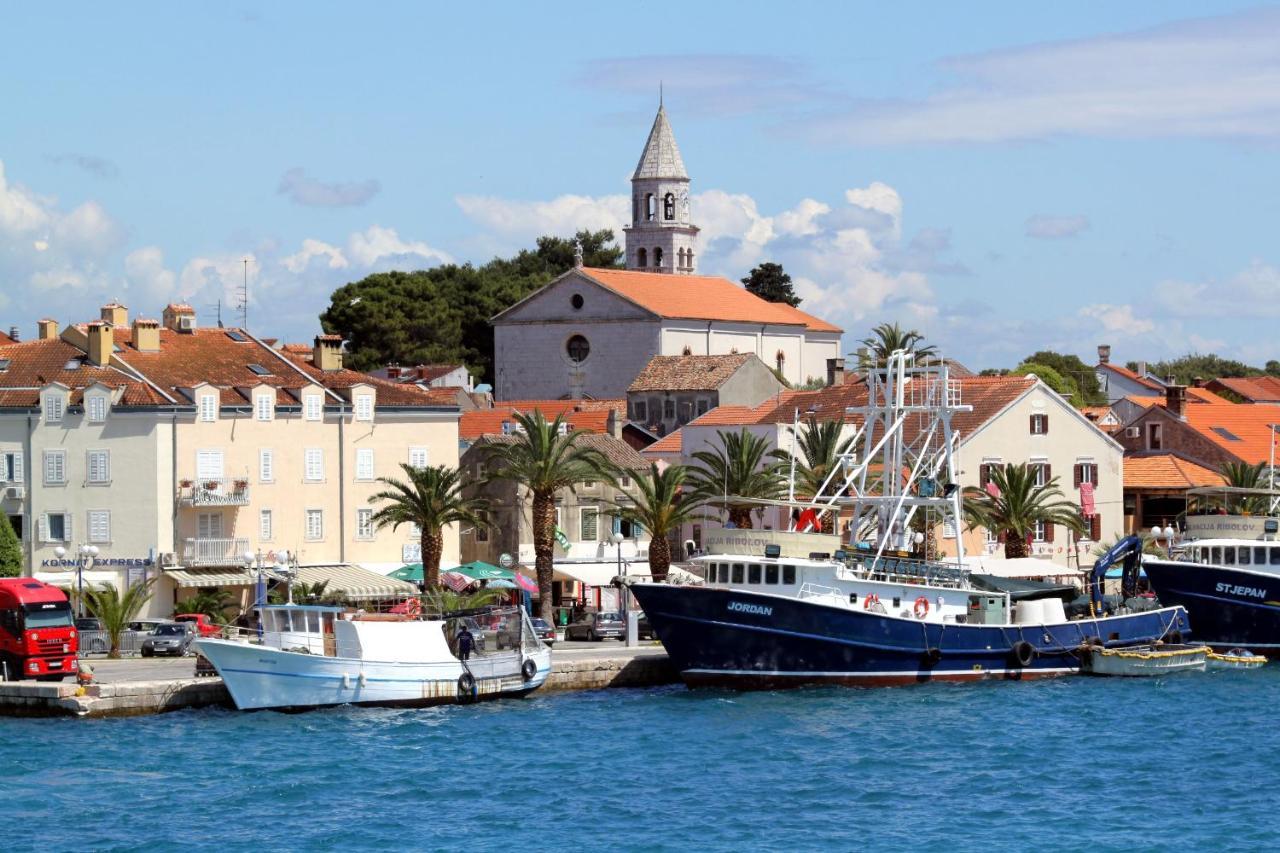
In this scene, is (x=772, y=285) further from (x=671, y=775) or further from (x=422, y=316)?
(x=671, y=775)

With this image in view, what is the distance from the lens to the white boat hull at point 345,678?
5009 cm

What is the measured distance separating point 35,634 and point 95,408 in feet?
65.9

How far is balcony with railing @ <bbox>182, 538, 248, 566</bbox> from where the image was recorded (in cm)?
6862

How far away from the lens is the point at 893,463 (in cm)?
6247

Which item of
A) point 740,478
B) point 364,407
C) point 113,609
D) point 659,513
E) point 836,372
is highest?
point 836,372

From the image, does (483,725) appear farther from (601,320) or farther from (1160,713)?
(601,320)

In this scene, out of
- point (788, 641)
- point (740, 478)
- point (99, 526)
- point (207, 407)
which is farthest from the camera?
point (207, 407)

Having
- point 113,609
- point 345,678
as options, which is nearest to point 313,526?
point 113,609

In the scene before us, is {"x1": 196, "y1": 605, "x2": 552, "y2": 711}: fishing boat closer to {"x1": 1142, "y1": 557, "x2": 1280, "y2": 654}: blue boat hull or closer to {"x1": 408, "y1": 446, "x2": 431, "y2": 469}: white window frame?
{"x1": 1142, "y1": 557, "x2": 1280, "y2": 654}: blue boat hull

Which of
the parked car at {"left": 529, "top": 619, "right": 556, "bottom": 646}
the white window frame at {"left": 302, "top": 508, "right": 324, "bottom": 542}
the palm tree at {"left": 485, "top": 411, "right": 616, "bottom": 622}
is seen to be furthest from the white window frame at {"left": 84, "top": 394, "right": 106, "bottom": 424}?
the parked car at {"left": 529, "top": 619, "right": 556, "bottom": 646}

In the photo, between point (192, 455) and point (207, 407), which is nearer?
point (192, 455)

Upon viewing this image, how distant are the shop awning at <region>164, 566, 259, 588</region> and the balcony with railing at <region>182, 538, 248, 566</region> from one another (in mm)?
242

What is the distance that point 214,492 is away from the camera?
69.6 m

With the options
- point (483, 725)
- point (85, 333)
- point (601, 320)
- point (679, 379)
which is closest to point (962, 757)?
point (483, 725)
